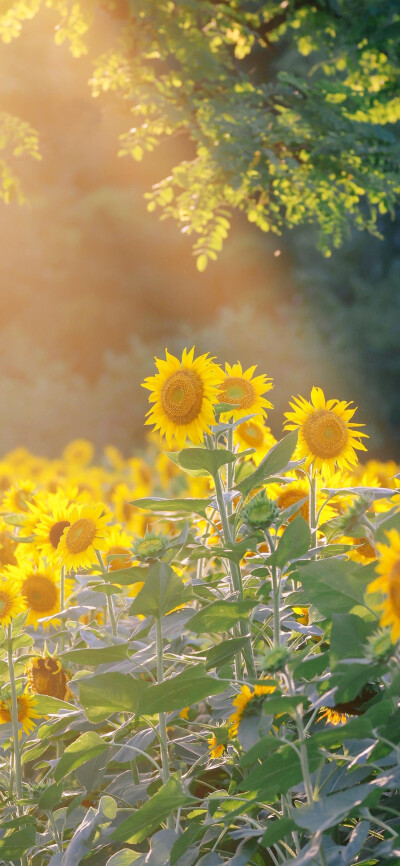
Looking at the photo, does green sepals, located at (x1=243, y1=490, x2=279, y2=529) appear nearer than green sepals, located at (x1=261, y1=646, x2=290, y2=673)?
No

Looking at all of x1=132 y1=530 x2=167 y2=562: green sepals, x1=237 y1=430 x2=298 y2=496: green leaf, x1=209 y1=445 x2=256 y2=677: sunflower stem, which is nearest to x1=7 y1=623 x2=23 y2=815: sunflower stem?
A: x1=132 y1=530 x2=167 y2=562: green sepals

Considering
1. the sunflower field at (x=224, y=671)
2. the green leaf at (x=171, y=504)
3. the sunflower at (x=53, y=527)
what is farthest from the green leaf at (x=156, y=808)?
the sunflower at (x=53, y=527)

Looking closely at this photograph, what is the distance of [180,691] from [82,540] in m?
0.91

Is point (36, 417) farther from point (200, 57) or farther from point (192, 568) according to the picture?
point (192, 568)

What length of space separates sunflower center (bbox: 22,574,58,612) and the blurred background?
10.8 meters

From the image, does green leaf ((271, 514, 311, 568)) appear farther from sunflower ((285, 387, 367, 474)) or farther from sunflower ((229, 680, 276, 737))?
sunflower ((285, 387, 367, 474))

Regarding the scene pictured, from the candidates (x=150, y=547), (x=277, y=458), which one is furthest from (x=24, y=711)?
(x=277, y=458)

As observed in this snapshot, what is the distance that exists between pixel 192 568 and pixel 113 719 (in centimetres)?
119

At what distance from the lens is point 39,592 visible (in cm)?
224

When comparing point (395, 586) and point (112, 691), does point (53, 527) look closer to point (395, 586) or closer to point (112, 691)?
point (112, 691)

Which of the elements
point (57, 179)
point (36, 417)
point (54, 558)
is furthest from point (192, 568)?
point (57, 179)

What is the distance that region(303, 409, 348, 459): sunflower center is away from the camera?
5.98ft

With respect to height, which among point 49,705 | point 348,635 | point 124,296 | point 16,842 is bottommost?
point 16,842

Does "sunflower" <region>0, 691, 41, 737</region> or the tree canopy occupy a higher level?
the tree canopy
